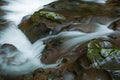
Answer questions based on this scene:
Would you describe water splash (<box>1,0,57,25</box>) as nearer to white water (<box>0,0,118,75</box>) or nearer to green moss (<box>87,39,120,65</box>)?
white water (<box>0,0,118,75</box>)

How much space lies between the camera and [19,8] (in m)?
8.21

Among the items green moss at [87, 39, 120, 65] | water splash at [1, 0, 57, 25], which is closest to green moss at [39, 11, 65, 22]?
water splash at [1, 0, 57, 25]

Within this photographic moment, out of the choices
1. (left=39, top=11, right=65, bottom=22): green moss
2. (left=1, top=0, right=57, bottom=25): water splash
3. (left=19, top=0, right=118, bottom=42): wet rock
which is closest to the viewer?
(left=19, top=0, right=118, bottom=42): wet rock

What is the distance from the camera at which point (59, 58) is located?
517cm

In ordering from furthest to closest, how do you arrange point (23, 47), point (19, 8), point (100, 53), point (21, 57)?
1. point (19, 8)
2. point (23, 47)
3. point (21, 57)
4. point (100, 53)

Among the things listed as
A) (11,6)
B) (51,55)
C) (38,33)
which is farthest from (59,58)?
(11,6)

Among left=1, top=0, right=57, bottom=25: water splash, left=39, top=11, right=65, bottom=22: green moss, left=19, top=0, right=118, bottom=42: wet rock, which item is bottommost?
left=1, top=0, right=57, bottom=25: water splash

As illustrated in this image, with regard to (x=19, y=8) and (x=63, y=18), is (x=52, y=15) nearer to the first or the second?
(x=63, y=18)

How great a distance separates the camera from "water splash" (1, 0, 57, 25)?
7.48 metres

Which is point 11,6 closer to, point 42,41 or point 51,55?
point 42,41

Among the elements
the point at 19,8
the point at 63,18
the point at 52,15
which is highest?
the point at 52,15

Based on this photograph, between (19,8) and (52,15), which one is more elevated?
(52,15)

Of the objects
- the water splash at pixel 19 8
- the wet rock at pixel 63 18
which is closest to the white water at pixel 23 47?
the water splash at pixel 19 8

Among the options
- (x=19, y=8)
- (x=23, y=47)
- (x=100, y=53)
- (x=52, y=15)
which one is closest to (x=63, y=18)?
(x=52, y=15)
